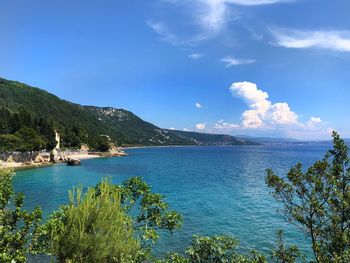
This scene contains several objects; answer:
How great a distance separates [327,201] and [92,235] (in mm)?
11279

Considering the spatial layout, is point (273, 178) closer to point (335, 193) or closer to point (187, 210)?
point (335, 193)

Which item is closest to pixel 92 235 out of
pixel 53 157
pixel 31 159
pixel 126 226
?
pixel 126 226

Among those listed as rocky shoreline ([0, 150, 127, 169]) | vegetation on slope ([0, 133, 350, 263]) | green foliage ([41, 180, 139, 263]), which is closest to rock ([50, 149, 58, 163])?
rocky shoreline ([0, 150, 127, 169])

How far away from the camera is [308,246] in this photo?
101ft

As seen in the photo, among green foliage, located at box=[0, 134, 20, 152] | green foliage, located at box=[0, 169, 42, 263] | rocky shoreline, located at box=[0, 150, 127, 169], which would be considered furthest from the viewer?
green foliage, located at box=[0, 134, 20, 152]

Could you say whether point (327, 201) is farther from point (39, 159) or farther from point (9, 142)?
point (9, 142)

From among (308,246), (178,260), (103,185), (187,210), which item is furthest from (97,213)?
(187,210)

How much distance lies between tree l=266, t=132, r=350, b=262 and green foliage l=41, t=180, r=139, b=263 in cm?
880

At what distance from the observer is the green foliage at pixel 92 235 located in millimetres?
13984

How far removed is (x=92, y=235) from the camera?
14094mm

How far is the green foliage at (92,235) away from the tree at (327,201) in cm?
880

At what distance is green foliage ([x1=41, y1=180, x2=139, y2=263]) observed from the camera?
14.0 meters

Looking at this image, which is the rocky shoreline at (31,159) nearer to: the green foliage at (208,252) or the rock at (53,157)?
the rock at (53,157)

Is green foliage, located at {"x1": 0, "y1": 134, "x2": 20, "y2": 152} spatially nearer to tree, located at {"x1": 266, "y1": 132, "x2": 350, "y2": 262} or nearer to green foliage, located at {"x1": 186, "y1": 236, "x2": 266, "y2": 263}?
green foliage, located at {"x1": 186, "y1": 236, "x2": 266, "y2": 263}
